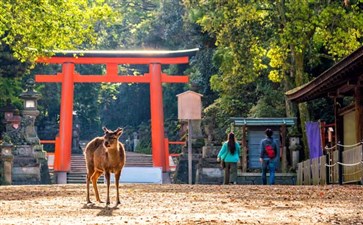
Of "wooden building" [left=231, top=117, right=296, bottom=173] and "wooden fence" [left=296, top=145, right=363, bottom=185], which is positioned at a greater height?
"wooden building" [left=231, top=117, right=296, bottom=173]

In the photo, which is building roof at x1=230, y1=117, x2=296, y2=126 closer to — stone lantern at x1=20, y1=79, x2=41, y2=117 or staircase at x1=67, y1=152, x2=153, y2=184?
staircase at x1=67, y1=152, x2=153, y2=184

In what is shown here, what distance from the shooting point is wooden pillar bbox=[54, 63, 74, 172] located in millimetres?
41312

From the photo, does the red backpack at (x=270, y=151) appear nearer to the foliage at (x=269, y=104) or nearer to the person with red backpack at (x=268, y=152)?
the person with red backpack at (x=268, y=152)

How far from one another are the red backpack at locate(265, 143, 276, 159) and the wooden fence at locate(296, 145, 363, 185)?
1.51 meters

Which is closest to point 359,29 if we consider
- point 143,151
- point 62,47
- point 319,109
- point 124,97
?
point 319,109

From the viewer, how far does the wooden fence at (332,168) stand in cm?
2187

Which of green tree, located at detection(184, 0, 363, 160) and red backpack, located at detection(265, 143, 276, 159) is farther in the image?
green tree, located at detection(184, 0, 363, 160)

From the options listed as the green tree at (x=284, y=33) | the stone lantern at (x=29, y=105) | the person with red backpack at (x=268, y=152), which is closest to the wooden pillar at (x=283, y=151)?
the green tree at (x=284, y=33)

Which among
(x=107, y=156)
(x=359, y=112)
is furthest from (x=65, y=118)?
(x=107, y=156)

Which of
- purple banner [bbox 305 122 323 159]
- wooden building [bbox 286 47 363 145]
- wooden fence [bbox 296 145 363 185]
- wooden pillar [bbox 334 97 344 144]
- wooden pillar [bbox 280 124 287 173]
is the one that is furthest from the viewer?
wooden pillar [bbox 280 124 287 173]

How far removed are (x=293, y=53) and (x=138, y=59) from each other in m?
11.1

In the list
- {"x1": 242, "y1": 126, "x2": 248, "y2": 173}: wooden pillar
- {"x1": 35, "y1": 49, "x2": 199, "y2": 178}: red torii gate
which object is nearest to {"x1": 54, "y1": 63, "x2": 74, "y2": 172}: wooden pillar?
{"x1": 35, "y1": 49, "x2": 199, "y2": 178}: red torii gate

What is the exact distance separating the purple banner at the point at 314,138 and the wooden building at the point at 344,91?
1.35 meters

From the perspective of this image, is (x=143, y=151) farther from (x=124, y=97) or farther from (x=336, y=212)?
(x=336, y=212)
